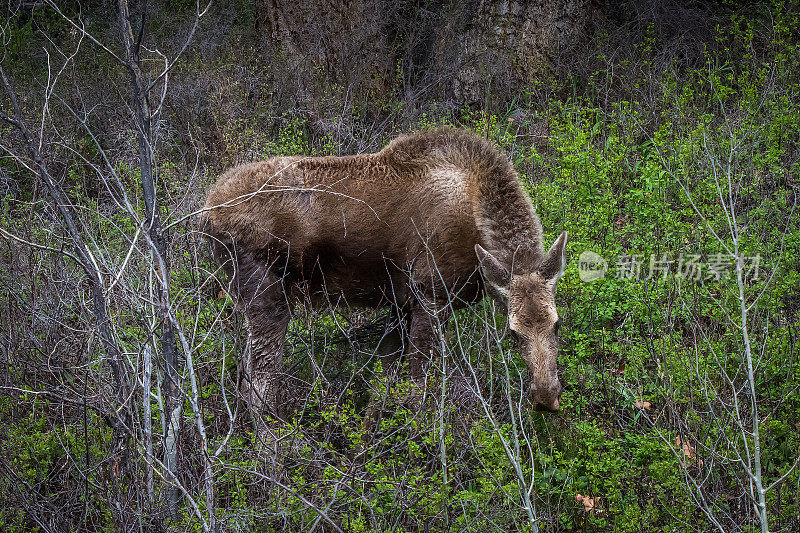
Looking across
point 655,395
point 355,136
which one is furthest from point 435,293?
point 355,136

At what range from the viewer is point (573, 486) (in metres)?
4.84

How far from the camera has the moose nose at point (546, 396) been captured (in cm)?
456

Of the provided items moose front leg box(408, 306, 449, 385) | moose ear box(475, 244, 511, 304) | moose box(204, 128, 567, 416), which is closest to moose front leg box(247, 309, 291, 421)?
moose box(204, 128, 567, 416)

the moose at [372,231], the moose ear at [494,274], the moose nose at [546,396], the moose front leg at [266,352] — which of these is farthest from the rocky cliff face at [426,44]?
the moose nose at [546,396]

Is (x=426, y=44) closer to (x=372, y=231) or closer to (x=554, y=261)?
(x=372, y=231)

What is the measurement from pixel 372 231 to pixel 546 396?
1.96 meters

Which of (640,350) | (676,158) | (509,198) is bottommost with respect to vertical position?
(640,350)

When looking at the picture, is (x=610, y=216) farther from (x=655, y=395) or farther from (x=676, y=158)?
(x=655, y=395)

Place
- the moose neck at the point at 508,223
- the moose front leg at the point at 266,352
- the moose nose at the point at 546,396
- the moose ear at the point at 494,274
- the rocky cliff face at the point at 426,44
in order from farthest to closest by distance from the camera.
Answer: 1. the rocky cliff face at the point at 426,44
2. the moose front leg at the point at 266,352
3. the moose neck at the point at 508,223
4. the moose ear at the point at 494,274
5. the moose nose at the point at 546,396

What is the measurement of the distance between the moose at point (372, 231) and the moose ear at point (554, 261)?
257 mm

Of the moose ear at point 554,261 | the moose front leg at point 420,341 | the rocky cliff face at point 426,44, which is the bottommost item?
the moose front leg at point 420,341

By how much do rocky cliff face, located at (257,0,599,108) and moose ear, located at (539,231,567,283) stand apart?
4.67 metres

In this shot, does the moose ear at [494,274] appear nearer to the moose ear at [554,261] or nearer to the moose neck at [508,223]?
the moose neck at [508,223]

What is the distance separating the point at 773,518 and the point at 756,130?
425 centimetres
